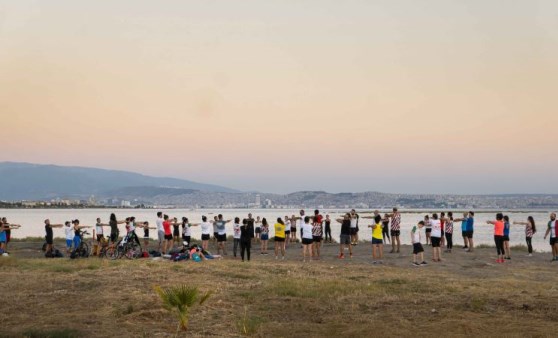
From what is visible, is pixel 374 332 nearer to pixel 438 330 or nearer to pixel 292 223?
pixel 438 330

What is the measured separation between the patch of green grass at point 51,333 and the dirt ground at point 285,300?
0.09 ft

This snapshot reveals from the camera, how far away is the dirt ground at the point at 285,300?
12.8 meters

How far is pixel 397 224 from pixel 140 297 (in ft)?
49.8

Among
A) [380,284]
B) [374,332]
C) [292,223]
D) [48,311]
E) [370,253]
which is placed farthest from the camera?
[292,223]

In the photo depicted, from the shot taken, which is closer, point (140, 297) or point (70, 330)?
point (70, 330)

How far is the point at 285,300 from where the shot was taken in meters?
16.0

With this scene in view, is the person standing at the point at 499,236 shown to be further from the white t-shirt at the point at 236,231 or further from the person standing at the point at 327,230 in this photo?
Result: the person standing at the point at 327,230

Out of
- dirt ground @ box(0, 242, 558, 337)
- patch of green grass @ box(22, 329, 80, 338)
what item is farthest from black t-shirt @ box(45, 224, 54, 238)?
patch of green grass @ box(22, 329, 80, 338)

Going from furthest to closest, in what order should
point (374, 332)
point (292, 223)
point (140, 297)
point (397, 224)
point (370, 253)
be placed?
point (292, 223)
point (370, 253)
point (397, 224)
point (140, 297)
point (374, 332)

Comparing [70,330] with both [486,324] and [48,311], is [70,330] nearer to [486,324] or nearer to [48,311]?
[48,311]

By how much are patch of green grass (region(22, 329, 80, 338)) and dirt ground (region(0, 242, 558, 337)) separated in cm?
3

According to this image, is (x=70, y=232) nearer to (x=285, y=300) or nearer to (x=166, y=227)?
(x=166, y=227)

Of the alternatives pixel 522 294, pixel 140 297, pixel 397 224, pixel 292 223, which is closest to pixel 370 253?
pixel 397 224

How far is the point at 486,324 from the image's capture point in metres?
12.9
